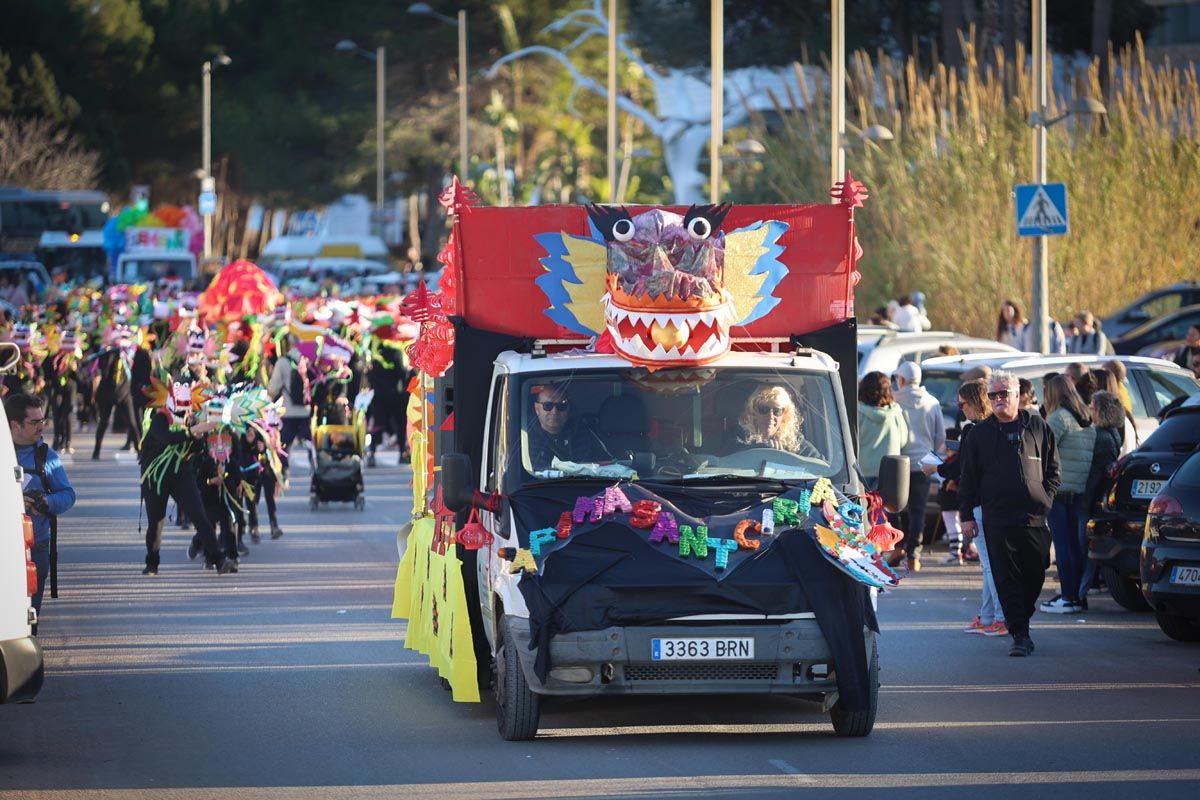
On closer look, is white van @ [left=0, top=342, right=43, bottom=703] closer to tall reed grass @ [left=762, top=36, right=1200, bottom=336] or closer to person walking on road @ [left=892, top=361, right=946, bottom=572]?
person walking on road @ [left=892, top=361, right=946, bottom=572]

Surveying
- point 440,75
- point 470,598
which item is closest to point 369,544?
point 470,598

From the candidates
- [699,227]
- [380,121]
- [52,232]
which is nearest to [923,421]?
[699,227]

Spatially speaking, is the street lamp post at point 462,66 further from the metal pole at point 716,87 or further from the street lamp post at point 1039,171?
the street lamp post at point 1039,171

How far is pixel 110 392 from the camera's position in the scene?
2969cm

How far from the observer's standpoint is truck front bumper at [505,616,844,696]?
961 centimetres

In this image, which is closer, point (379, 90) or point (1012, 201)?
point (1012, 201)

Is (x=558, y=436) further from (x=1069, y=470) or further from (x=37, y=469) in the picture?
(x=1069, y=470)

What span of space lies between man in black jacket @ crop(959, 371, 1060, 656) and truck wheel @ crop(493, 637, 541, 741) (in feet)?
12.6

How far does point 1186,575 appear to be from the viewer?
42.0 ft

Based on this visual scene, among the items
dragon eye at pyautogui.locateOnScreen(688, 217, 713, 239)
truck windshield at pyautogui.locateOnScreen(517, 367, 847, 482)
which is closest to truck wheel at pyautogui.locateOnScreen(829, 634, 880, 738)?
truck windshield at pyautogui.locateOnScreen(517, 367, 847, 482)

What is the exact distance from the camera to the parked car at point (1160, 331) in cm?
2900

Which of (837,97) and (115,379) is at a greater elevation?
(837,97)

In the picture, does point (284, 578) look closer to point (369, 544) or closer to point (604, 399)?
point (369, 544)

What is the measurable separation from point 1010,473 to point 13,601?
19.9 feet
